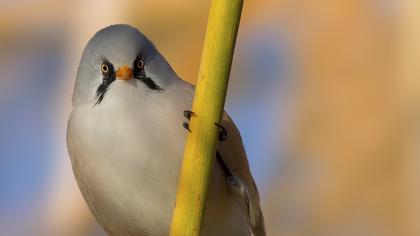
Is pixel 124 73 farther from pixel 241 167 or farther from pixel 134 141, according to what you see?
pixel 241 167

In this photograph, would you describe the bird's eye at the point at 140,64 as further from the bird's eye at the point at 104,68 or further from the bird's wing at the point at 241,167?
the bird's wing at the point at 241,167

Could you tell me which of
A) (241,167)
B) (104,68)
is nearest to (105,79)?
(104,68)

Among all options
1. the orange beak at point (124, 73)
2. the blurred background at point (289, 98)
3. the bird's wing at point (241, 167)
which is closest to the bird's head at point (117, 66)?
the orange beak at point (124, 73)

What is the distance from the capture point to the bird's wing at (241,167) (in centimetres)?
156

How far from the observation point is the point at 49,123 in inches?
121

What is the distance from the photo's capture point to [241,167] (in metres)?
1.59

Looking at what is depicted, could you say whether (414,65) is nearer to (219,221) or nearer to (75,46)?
(75,46)

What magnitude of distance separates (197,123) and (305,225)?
2.02 metres

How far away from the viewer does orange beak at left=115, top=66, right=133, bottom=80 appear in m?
1.43

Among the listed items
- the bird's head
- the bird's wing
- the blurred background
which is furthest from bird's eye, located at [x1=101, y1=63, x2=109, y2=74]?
the blurred background

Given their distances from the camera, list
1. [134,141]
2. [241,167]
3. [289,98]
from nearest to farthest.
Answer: [134,141] → [241,167] → [289,98]

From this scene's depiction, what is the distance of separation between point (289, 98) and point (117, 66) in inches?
69.3

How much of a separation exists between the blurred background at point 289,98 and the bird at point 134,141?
4.41ft

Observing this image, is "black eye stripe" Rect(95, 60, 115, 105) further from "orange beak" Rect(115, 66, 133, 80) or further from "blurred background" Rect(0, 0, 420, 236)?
"blurred background" Rect(0, 0, 420, 236)
